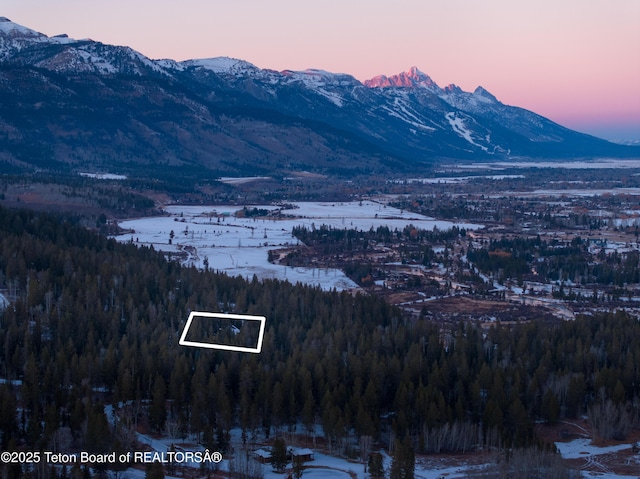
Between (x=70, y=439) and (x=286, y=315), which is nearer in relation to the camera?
(x=70, y=439)

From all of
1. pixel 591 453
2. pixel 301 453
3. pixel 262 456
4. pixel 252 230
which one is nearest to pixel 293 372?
pixel 301 453

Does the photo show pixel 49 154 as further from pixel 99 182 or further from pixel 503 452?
pixel 503 452

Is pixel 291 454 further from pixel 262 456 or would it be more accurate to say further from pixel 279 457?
pixel 279 457

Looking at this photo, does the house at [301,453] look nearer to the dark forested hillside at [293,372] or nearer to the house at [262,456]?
the house at [262,456]

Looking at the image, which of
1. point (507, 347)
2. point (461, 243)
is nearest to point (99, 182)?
point (461, 243)

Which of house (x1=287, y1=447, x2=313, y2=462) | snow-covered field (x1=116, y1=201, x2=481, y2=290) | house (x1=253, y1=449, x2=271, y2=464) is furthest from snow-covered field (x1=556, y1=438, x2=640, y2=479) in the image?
snow-covered field (x1=116, y1=201, x2=481, y2=290)

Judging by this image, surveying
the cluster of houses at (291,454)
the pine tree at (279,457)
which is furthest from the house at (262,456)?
the pine tree at (279,457)

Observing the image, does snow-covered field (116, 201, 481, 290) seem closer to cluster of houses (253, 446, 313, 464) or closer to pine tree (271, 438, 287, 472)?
cluster of houses (253, 446, 313, 464)
